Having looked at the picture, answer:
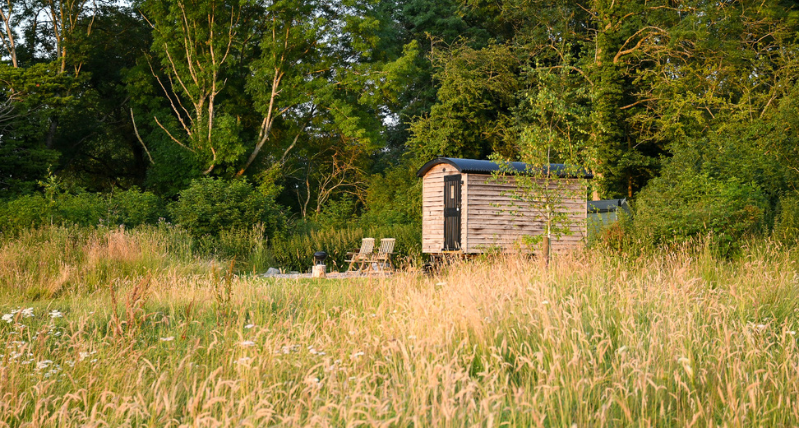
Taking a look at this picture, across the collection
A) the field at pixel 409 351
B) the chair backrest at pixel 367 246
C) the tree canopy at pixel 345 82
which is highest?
the tree canopy at pixel 345 82

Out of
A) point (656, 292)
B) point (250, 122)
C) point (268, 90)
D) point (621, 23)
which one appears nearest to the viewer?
point (656, 292)

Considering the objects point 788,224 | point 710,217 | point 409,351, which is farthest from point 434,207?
point 409,351

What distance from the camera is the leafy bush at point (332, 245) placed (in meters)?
14.6

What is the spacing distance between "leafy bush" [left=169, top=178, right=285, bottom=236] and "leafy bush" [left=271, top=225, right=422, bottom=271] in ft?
2.51

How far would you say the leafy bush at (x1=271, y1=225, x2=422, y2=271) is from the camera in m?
14.6

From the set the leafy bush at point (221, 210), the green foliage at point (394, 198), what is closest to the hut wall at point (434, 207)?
the leafy bush at point (221, 210)

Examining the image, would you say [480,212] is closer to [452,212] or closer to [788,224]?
[452,212]

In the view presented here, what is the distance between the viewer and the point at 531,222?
14.4m

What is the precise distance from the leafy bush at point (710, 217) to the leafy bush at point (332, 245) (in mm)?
5045

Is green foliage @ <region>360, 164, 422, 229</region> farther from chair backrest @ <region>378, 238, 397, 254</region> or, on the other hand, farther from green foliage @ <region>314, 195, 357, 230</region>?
chair backrest @ <region>378, 238, 397, 254</region>

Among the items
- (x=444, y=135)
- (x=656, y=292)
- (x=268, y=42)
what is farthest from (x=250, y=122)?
(x=656, y=292)

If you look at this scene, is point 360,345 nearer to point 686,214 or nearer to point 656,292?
point 656,292

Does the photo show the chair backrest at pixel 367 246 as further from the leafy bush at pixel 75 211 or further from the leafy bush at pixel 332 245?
the leafy bush at pixel 75 211

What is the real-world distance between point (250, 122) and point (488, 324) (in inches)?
896
